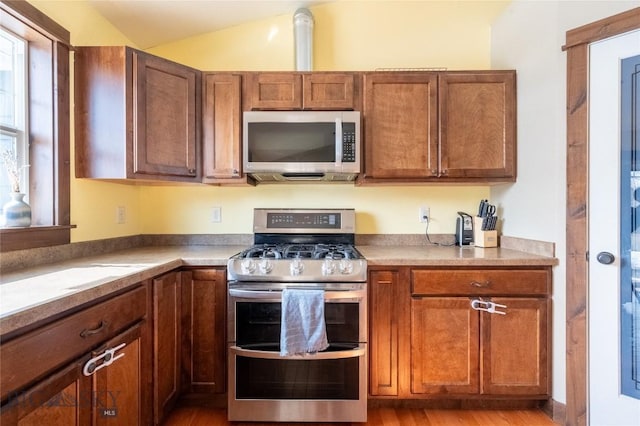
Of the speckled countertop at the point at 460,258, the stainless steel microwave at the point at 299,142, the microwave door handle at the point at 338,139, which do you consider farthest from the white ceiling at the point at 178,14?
the speckled countertop at the point at 460,258

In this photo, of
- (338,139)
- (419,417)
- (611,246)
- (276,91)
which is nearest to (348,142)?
(338,139)

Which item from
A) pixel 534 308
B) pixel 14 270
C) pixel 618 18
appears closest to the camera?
pixel 14 270

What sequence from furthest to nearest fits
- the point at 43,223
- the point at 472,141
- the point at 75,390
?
the point at 472,141 < the point at 43,223 < the point at 75,390

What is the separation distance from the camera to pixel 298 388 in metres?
1.67

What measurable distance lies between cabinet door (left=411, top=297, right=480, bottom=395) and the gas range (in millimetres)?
454

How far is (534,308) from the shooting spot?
171 centimetres

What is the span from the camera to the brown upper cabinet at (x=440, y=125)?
1.99 meters

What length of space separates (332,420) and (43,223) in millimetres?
1869

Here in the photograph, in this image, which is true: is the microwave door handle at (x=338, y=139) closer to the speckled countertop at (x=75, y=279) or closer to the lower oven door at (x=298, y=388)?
the speckled countertop at (x=75, y=279)

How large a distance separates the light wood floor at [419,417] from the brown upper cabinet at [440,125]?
1.44 meters

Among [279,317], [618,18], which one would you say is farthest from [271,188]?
[618,18]

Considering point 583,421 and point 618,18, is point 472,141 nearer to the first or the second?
point 618,18

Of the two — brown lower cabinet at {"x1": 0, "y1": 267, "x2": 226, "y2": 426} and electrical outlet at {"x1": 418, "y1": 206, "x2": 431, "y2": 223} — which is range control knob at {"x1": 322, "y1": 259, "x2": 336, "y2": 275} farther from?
electrical outlet at {"x1": 418, "y1": 206, "x2": 431, "y2": 223}

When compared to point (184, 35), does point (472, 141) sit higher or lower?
lower
